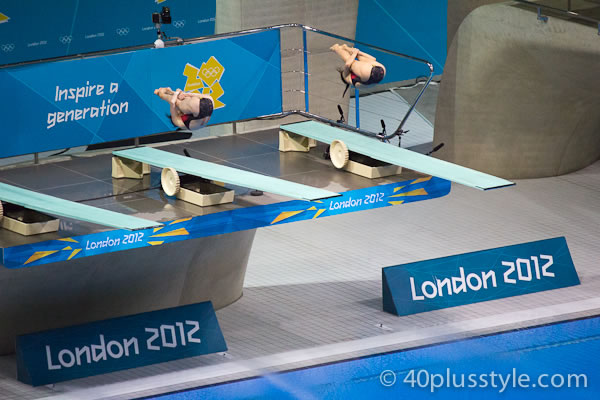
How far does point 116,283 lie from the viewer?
11609mm

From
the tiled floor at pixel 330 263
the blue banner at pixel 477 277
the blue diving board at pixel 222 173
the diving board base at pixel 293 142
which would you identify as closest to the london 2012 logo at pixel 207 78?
the tiled floor at pixel 330 263

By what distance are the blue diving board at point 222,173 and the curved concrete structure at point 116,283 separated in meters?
0.87

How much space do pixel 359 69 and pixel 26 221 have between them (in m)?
3.56

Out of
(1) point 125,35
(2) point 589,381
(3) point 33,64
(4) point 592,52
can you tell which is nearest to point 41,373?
(3) point 33,64

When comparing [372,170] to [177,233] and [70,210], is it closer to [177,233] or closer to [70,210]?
[177,233]

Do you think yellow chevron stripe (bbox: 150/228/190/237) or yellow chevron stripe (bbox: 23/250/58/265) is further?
yellow chevron stripe (bbox: 150/228/190/237)

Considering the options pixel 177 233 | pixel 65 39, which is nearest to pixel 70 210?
pixel 177 233

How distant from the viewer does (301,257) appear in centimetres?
1436

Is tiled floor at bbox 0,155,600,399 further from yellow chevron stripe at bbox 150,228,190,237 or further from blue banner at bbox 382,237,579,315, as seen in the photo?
yellow chevron stripe at bbox 150,228,190,237

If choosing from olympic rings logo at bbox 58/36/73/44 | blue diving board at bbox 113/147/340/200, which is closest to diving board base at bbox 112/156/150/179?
blue diving board at bbox 113/147/340/200

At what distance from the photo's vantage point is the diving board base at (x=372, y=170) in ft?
37.9

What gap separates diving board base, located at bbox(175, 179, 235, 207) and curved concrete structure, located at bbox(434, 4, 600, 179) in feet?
21.0

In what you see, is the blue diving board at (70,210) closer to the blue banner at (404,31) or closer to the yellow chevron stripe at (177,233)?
the yellow chevron stripe at (177,233)

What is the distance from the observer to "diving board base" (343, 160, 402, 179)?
454 inches
